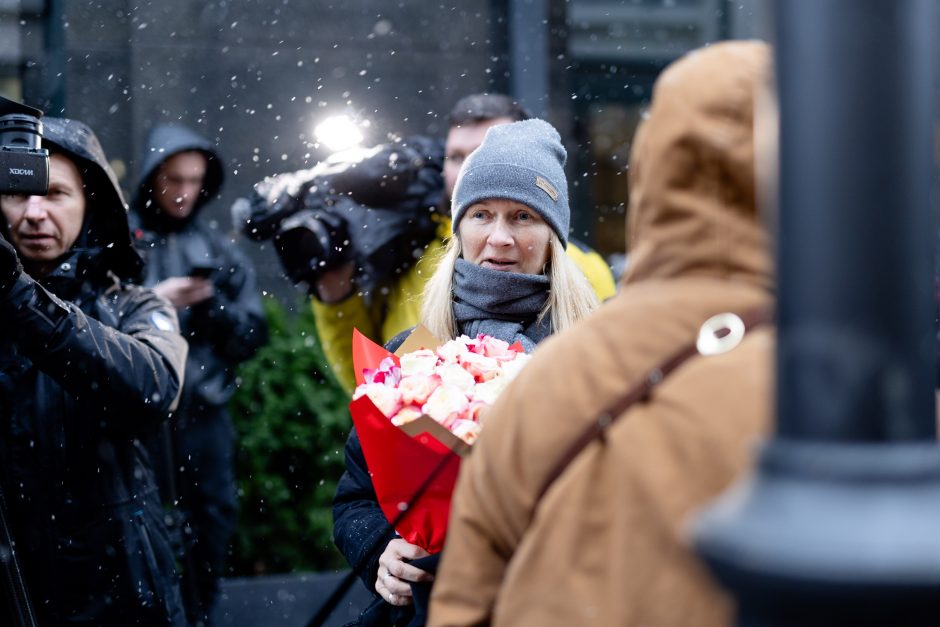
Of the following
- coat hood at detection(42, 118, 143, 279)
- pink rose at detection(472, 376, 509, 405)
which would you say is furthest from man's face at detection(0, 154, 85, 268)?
pink rose at detection(472, 376, 509, 405)

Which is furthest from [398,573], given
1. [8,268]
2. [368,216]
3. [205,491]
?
[205,491]

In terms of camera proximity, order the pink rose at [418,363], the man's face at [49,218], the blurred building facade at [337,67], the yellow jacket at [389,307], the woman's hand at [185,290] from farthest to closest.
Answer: the blurred building facade at [337,67] < the woman's hand at [185,290] < the yellow jacket at [389,307] < the man's face at [49,218] < the pink rose at [418,363]

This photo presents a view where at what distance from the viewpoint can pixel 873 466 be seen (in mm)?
1106

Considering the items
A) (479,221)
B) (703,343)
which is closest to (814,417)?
(703,343)

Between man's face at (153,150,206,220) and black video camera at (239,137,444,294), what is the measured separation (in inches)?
38.0

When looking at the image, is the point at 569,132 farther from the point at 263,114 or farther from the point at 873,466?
the point at 873,466

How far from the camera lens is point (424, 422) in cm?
239

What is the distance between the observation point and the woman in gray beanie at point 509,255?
3.19 meters

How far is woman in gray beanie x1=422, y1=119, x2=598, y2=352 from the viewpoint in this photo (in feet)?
10.5

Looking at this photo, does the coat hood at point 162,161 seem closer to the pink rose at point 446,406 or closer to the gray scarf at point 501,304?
the gray scarf at point 501,304

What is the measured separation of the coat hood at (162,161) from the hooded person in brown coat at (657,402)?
4308 mm

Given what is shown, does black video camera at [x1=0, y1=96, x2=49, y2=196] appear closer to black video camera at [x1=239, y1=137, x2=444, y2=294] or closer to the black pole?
black video camera at [x1=239, y1=137, x2=444, y2=294]

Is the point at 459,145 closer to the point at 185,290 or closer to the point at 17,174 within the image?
the point at 185,290

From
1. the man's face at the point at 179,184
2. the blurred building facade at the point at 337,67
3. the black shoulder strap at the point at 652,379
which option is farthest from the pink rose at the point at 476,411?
the blurred building facade at the point at 337,67
